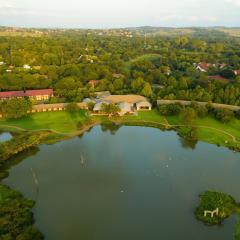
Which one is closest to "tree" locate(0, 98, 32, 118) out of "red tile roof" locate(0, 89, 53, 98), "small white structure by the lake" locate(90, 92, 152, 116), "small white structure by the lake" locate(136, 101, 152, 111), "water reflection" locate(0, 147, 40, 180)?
"water reflection" locate(0, 147, 40, 180)

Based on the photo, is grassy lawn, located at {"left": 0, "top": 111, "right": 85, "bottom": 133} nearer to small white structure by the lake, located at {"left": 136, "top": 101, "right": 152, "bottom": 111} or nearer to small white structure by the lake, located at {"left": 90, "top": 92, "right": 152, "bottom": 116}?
small white structure by the lake, located at {"left": 90, "top": 92, "right": 152, "bottom": 116}

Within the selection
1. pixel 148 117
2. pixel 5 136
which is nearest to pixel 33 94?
pixel 5 136

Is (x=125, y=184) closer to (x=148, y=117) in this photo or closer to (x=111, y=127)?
(x=111, y=127)

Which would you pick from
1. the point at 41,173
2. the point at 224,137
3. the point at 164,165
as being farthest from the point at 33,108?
the point at 224,137

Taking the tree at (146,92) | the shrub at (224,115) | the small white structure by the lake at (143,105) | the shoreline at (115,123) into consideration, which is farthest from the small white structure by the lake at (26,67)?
the shrub at (224,115)

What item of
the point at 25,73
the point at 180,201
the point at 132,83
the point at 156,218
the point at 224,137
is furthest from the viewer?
the point at 25,73

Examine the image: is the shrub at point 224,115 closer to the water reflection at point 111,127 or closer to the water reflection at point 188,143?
the water reflection at point 188,143

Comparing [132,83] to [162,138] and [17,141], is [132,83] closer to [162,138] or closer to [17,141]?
[162,138]
